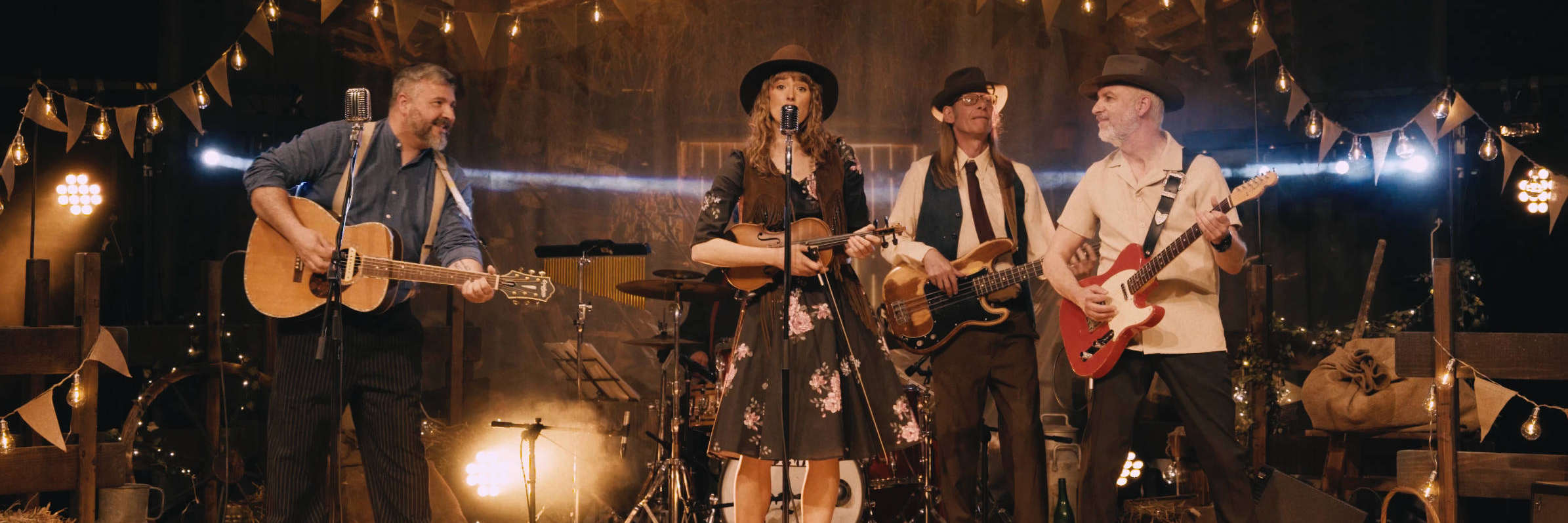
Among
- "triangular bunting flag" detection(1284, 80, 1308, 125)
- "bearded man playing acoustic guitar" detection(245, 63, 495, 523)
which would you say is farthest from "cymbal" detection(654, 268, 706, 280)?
"triangular bunting flag" detection(1284, 80, 1308, 125)

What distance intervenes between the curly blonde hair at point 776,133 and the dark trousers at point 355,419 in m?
1.43

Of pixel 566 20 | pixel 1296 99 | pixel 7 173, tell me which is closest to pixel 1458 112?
pixel 1296 99

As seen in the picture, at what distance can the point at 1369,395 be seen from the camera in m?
5.82

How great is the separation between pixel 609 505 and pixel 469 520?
85 cm

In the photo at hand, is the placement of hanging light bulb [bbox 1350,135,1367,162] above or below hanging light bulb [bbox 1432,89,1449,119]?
below

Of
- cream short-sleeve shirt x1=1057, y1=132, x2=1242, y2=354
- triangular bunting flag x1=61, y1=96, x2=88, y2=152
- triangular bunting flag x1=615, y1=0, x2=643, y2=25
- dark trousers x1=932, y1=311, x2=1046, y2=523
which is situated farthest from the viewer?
triangular bunting flag x1=615, y1=0, x2=643, y2=25

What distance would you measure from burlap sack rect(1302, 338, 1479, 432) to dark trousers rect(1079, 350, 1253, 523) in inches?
71.9

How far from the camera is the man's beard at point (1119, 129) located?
15.7 feet

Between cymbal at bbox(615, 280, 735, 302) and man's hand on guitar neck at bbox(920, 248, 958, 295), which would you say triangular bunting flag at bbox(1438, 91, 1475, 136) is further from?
cymbal at bbox(615, 280, 735, 302)

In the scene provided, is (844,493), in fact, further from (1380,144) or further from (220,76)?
(220,76)

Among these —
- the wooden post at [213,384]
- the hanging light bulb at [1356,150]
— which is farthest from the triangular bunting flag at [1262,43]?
the wooden post at [213,384]

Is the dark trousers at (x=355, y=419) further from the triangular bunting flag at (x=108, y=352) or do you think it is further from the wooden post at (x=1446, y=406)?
the wooden post at (x=1446, y=406)

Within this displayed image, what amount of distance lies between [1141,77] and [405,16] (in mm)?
4655

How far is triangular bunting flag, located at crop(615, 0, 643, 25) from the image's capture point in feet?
25.0
